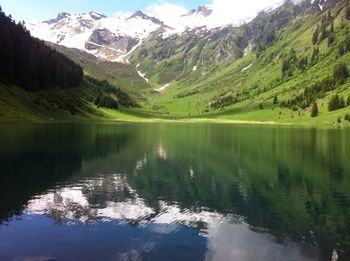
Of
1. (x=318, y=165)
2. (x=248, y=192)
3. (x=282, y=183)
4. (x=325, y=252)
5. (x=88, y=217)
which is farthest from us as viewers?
(x=318, y=165)

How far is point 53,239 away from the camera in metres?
32.1

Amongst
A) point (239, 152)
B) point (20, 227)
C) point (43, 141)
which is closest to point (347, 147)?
point (239, 152)

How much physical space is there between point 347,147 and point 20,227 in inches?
3594

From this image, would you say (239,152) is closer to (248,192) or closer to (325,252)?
(248,192)

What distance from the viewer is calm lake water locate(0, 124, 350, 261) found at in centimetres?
3055

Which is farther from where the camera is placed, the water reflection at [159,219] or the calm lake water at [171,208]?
the calm lake water at [171,208]

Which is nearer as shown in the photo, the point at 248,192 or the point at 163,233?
the point at 163,233

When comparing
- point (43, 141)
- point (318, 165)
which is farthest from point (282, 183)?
point (43, 141)

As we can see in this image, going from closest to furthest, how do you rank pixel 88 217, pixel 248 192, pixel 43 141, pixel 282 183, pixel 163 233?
pixel 163 233
pixel 88 217
pixel 248 192
pixel 282 183
pixel 43 141

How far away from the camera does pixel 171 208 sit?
43250 millimetres

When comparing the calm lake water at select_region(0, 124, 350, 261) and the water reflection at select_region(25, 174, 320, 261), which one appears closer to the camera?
the water reflection at select_region(25, 174, 320, 261)

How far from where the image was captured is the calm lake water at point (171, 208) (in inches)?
1203

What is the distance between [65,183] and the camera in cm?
5516

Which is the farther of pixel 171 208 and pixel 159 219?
pixel 171 208
